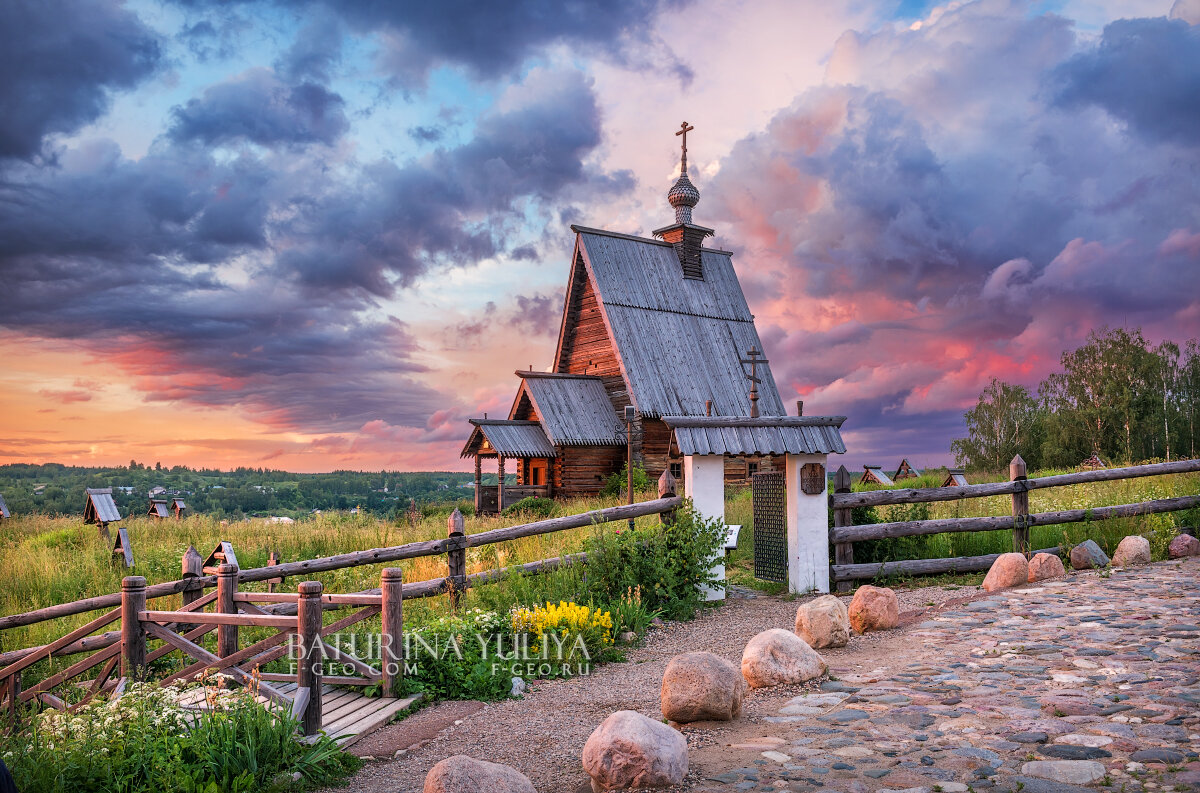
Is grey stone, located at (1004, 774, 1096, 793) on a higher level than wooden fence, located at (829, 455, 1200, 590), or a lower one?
lower

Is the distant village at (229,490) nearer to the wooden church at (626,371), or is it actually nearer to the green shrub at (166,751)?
the wooden church at (626,371)

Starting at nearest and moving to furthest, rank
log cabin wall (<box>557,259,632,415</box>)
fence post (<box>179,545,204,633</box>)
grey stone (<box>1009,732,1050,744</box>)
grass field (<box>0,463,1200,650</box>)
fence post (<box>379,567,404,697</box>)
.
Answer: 1. grey stone (<box>1009,732,1050,744</box>)
2. fence post (<box>379,567,404,697</box>)
3. fence post (<box>179,545,204,633</box>)
4. grass field (<box>0,463,1200,650</box>)
5. log cabin wall (<box>557,259,632,415</box>)

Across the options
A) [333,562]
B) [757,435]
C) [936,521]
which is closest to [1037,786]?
[757,435]

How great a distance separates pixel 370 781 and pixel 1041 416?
151ft

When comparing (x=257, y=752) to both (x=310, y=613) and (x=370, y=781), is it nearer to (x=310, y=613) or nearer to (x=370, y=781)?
(x=370, y=781)

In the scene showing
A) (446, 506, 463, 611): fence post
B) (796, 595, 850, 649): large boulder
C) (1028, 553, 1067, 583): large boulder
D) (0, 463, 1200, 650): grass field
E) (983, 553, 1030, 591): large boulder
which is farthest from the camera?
(0, 463, 1200, 650): grass field

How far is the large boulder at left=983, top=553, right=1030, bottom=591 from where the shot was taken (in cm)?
1042

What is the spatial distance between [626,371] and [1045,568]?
16.9 metres

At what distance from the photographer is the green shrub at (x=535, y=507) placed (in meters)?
23.0

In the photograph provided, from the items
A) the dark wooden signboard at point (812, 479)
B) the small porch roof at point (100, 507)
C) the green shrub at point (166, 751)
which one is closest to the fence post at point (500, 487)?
the small porch roof at point (100, 507)

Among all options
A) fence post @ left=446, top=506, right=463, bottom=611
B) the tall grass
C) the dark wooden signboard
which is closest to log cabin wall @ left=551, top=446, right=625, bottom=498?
the tall grass

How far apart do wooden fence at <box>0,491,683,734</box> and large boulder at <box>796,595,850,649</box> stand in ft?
10.8

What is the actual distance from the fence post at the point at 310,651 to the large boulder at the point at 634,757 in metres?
2.74

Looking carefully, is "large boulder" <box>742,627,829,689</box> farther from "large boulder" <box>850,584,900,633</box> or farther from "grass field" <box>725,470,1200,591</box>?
"grass field" <box>725,470,1200,591</box>
